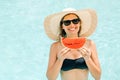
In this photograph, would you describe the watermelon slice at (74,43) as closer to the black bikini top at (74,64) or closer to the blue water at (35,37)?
the black bikini top at (74,64)

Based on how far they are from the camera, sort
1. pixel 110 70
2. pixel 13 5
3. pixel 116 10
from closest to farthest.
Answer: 1. pixel 110 70
2. pixel 116 10
3. pixel 13 5

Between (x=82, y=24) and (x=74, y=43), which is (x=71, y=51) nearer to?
(x=74, y=43)

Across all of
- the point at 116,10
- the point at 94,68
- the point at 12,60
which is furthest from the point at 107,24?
the point at 94,68

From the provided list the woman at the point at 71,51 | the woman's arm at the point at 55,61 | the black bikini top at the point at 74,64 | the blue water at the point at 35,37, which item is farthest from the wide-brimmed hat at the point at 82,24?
the blue water at the point at 35,37

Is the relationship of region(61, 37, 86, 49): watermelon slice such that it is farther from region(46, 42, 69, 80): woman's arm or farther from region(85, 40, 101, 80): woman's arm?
region(85, 40, 101, 80): woman's arm

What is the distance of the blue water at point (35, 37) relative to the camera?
6730 mm

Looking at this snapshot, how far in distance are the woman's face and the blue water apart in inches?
109

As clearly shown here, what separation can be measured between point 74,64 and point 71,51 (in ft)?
0.53

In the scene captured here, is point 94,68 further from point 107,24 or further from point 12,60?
point 107,24

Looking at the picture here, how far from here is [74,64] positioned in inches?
150

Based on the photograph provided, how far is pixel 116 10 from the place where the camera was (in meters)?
8.80

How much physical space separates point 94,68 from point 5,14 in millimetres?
5494

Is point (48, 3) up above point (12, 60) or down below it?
above

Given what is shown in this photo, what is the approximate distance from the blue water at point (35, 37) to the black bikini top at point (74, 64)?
2687 millimetres
